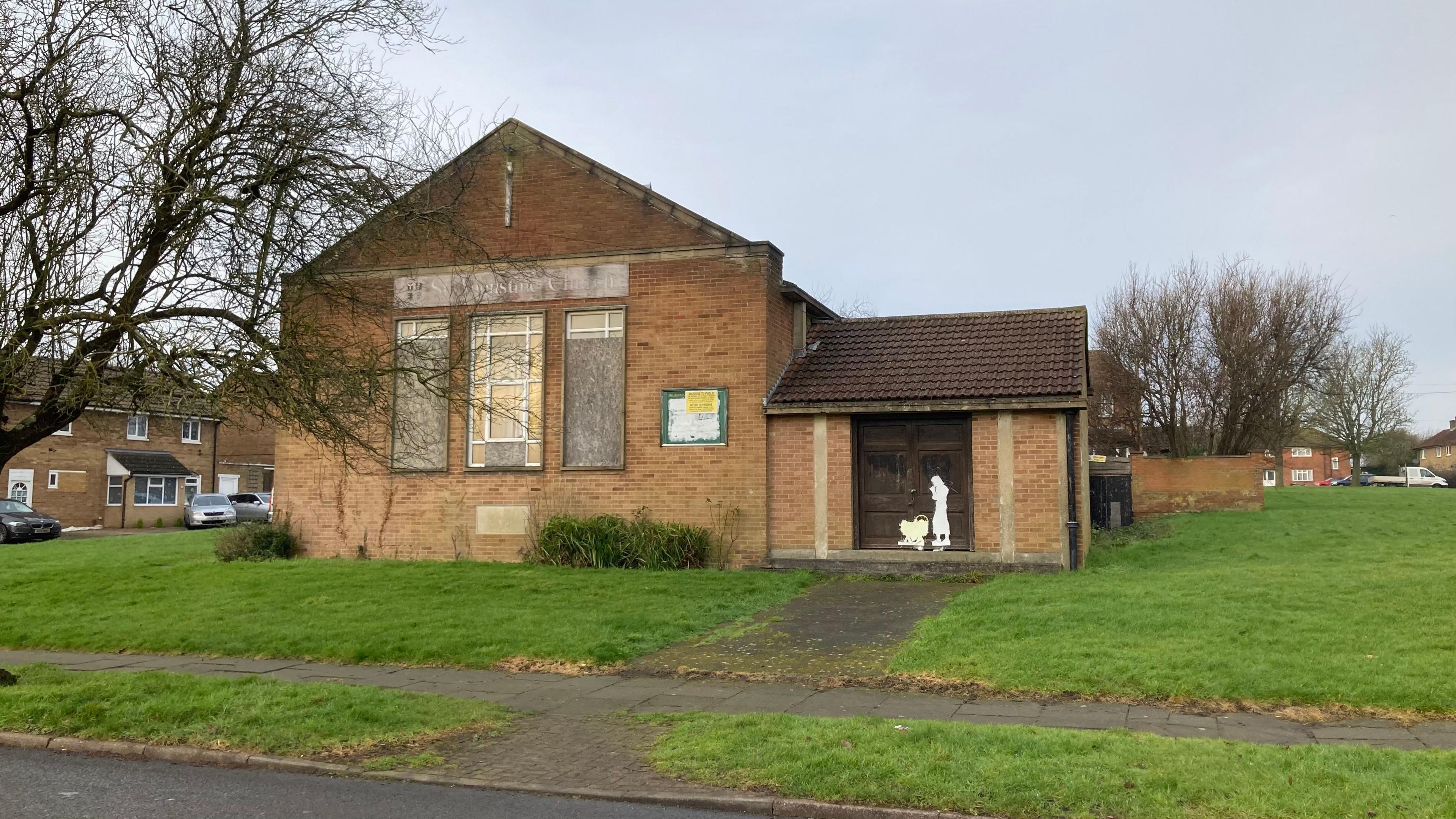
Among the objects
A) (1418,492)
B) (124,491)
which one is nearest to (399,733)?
(1418,492)

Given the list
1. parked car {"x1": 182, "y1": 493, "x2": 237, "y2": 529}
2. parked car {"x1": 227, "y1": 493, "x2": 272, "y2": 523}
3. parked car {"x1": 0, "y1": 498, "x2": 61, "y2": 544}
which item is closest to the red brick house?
parked car {"x1": 0, "y1": 498, "x2": 61, "y2": 544}

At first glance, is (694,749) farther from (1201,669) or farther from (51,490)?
(51,490)

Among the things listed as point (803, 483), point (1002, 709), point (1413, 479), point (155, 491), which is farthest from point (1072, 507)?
point (1413, 479)

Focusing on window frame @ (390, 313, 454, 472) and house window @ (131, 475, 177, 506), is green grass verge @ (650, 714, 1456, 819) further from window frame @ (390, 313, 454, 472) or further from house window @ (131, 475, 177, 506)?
house window @ (131, 475, 177, 506)

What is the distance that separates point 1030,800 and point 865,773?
0.95m

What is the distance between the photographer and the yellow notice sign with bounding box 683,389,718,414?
1692 cm

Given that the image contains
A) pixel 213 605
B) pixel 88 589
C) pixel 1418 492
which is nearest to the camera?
pixel 213 605

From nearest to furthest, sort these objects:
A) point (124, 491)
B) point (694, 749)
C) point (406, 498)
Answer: point (694, 749)
point (406, 498)
point (124, 491)

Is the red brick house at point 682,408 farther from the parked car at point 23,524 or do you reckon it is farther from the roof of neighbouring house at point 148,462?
the roof of neighbouring house at point 148,462

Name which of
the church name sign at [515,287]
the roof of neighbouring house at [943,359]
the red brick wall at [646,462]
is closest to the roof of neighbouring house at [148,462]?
the red brick wall at [646,462]

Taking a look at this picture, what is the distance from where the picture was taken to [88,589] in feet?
50.0

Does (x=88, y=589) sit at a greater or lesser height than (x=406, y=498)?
lesser

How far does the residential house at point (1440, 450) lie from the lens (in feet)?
318

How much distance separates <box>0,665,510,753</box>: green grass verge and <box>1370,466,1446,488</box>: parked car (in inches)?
2636
